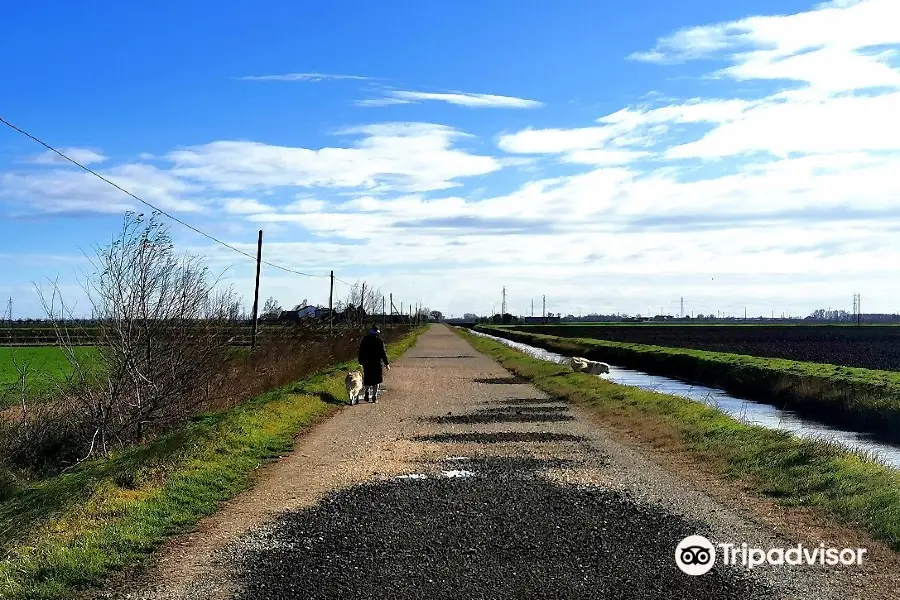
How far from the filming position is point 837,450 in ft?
37.3

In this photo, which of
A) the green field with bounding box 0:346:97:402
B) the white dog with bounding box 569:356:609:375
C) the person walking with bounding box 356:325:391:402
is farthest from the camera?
the white dog with bounding box 569:356:609:375

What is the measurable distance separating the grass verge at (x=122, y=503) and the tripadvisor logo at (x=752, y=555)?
4.40m

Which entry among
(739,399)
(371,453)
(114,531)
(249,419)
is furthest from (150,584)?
(739,399)

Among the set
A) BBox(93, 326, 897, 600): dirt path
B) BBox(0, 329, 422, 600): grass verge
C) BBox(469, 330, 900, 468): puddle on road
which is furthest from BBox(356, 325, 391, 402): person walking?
BBox(469, 330, 900, 468): puddle on road

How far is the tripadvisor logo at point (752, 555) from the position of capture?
6.41 meters

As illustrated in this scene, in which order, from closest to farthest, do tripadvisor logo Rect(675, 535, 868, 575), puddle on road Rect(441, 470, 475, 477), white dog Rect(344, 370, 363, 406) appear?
1. tripadvisor logo Rect(675, 535, 868, 575)
2. puddle on road Rect(441, 470, 475, 477)
3. white dog Rect(344, 370, 363, 406)

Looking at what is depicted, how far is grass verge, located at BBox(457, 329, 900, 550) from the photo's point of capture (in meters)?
8.02

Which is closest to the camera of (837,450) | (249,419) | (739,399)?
(837,450)

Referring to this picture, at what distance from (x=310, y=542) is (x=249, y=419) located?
7360mm

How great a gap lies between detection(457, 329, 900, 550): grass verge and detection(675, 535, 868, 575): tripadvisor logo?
602mm

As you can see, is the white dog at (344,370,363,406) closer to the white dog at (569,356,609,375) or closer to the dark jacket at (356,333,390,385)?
the dark jacket at (356,333,390,385)

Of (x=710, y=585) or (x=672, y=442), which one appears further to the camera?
(x=672, y=442)

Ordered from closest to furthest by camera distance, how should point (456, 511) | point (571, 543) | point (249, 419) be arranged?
point (571, 543) → point (456, 511) → point (249, 419)

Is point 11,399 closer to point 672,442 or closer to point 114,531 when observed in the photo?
point 114,531
